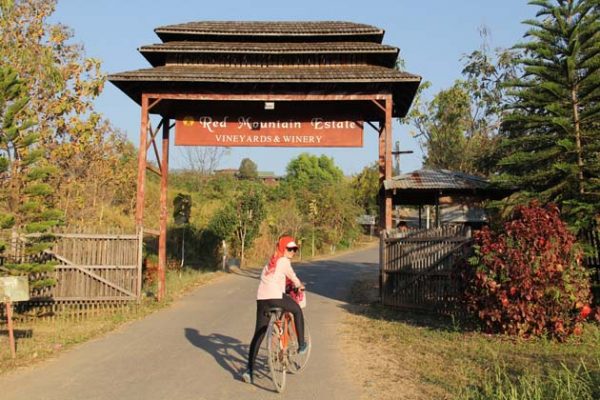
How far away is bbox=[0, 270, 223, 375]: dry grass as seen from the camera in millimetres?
9413

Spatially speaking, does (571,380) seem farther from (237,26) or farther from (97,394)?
(237,26)

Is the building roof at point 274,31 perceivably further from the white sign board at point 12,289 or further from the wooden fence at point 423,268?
the white sign board at point 12,289

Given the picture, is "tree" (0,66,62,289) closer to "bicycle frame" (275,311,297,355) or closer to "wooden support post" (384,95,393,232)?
"bicycle frame" (275,311,297,355)

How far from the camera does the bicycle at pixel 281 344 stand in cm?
710

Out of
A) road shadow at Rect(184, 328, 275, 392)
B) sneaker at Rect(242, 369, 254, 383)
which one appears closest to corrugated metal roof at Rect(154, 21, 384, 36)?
road shadow at Rect(184, 328, 275, 392)

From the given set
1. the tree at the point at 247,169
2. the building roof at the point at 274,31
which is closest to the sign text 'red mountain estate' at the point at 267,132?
Answer: the building roof at the point at 274,31

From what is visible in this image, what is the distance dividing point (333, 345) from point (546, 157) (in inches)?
248

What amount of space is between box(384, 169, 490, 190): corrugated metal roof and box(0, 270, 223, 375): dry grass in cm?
694

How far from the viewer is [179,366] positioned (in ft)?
28.0

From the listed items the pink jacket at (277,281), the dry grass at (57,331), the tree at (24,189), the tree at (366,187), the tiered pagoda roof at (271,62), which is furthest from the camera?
the tree at (366,187)

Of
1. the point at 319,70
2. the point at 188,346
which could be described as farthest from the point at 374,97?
the point at 188,346

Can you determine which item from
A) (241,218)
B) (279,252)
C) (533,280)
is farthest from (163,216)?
(241,218)

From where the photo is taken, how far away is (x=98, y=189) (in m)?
24.6

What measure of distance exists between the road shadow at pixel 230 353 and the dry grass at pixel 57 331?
206 centimetres
